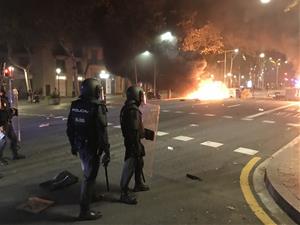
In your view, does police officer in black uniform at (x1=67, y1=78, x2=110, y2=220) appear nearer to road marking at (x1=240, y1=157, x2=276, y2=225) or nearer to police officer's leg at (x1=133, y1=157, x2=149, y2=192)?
police officer's leg at (x1=133, y1=157, x2=149, y2=192)

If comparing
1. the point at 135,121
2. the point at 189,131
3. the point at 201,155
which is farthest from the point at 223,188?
the point at 189,131

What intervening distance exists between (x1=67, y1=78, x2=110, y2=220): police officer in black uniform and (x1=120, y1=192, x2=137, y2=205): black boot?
1.91ft

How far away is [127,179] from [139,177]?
539mm

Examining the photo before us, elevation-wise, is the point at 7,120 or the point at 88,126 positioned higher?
the point at 88,126

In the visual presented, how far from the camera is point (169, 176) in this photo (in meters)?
7.89

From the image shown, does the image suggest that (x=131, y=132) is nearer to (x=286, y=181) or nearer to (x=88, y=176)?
(x=88, y=176)

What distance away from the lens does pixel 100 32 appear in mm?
48562

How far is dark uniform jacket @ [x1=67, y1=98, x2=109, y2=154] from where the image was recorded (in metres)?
5.39

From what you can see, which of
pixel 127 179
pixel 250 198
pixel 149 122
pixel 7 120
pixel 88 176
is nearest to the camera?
pixel 88 176

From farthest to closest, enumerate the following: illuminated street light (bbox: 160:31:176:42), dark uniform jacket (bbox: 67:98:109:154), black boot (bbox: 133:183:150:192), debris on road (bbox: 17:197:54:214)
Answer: illuminated street light (bbox: 160:31:176:42) < black boot (bbox: 133:183:150:192) < debris on road (bbox: 17:197:54:214) < dark uniform jacket (bbox: 67:98:109:154)

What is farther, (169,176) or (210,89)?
(210,89)

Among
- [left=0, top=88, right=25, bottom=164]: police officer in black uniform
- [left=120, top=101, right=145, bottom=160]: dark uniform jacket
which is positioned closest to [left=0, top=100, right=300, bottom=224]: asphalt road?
[left=0, top=88, right=25, bottom=164]: police officer in black uniform

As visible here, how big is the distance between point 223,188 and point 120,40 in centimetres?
4237

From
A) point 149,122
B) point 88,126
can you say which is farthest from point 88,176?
point 149,122
